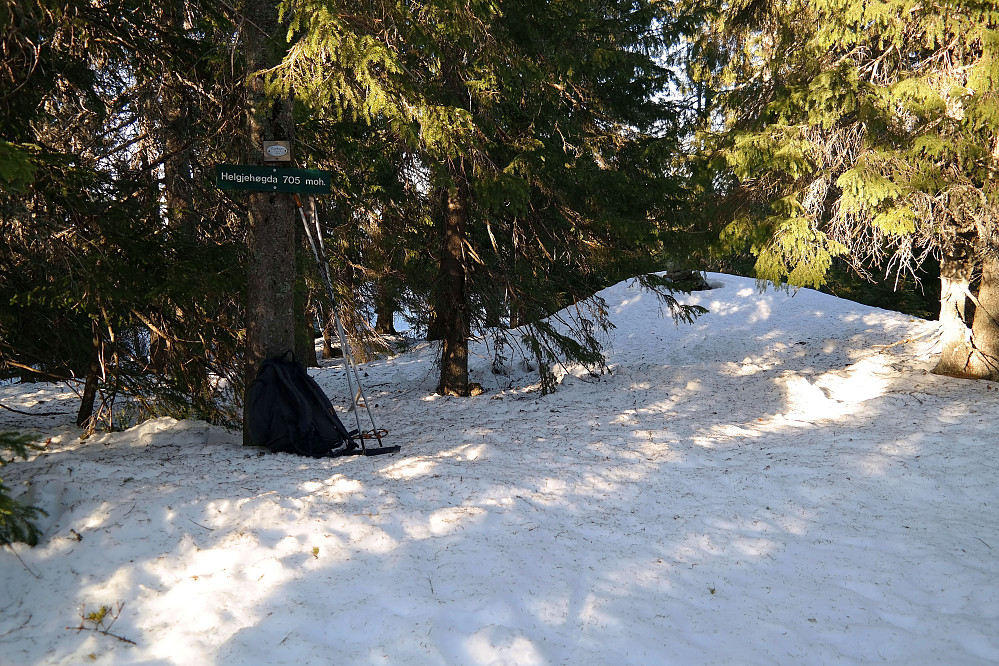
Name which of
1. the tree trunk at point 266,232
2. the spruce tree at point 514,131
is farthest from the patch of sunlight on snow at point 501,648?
the spruce tree at point 514,131

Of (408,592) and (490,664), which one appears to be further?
(408,592)

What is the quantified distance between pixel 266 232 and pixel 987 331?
9129 millimetres

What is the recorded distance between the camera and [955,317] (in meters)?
9.14

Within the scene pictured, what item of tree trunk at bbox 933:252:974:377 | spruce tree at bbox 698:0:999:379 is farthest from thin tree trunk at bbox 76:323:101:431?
tree trunk at bbox 933:252:974:377

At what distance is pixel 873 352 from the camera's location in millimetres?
11898

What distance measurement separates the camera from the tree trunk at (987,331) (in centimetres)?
890

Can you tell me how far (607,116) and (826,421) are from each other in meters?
5.19

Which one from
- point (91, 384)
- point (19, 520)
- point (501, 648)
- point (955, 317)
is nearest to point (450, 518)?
point (501, 648)

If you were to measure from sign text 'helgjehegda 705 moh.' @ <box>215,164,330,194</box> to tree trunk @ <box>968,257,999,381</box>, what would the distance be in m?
8.51

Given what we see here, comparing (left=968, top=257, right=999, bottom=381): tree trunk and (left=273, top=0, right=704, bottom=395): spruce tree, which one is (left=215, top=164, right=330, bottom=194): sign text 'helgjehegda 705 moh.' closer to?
(left=273, top=0, right=704, bottom=395): spruce tree

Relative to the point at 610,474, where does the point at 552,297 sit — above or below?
above

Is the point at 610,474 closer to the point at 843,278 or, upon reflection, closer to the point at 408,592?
the point at 408,592

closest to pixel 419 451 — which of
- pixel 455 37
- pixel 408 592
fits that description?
pixel 408 592

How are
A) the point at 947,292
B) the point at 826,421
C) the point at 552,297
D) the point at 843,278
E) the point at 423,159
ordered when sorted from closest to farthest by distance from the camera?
the point at 423,159, the point at 826,421, the point at 947,292, the point at 552,297, the point at 843,278
